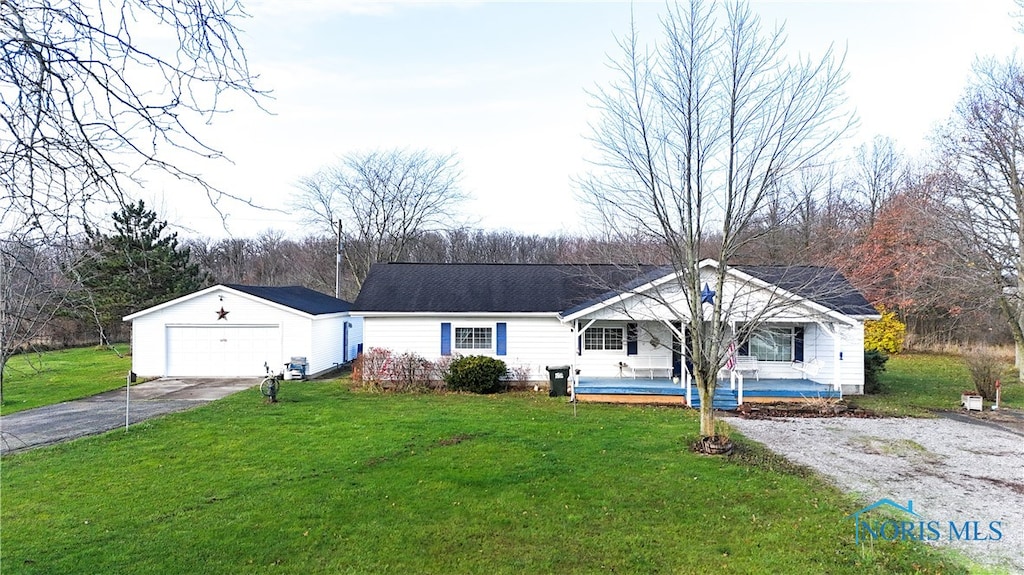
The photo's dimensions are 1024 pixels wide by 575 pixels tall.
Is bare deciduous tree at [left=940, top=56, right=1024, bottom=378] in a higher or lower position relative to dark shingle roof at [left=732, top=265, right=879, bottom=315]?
higher

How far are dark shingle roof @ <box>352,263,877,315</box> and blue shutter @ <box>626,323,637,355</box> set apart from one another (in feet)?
4.41

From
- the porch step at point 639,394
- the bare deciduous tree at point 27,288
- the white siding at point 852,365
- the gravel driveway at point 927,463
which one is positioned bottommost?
the gravel driveway at point 927,463

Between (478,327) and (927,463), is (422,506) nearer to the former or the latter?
(927,463)

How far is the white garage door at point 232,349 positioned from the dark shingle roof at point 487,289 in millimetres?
3940

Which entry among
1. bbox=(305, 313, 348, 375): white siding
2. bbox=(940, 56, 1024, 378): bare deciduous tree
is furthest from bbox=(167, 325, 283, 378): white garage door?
bbox=(940, 56, 1024, 378): bare deciduous tree

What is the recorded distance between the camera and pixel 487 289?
18.2 meters

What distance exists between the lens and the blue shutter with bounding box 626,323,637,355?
53.1 feet

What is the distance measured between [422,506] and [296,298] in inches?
660

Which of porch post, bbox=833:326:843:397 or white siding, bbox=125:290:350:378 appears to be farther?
white siding, bbox=125:290:350:378

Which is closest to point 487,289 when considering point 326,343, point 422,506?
point 326,343

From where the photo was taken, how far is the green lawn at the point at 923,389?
13.7 m

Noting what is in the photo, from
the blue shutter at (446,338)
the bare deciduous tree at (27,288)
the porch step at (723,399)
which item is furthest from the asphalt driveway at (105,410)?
the porch step at (723,399)

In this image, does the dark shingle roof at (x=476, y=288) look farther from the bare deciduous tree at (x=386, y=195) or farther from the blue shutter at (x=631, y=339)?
the bare deciduous tree at (x=386, y=195)

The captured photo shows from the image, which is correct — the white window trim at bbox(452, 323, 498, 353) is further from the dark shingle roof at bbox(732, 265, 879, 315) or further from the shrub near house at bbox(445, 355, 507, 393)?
the dark shingle roof at bbox(732, 265, 879, 315)
